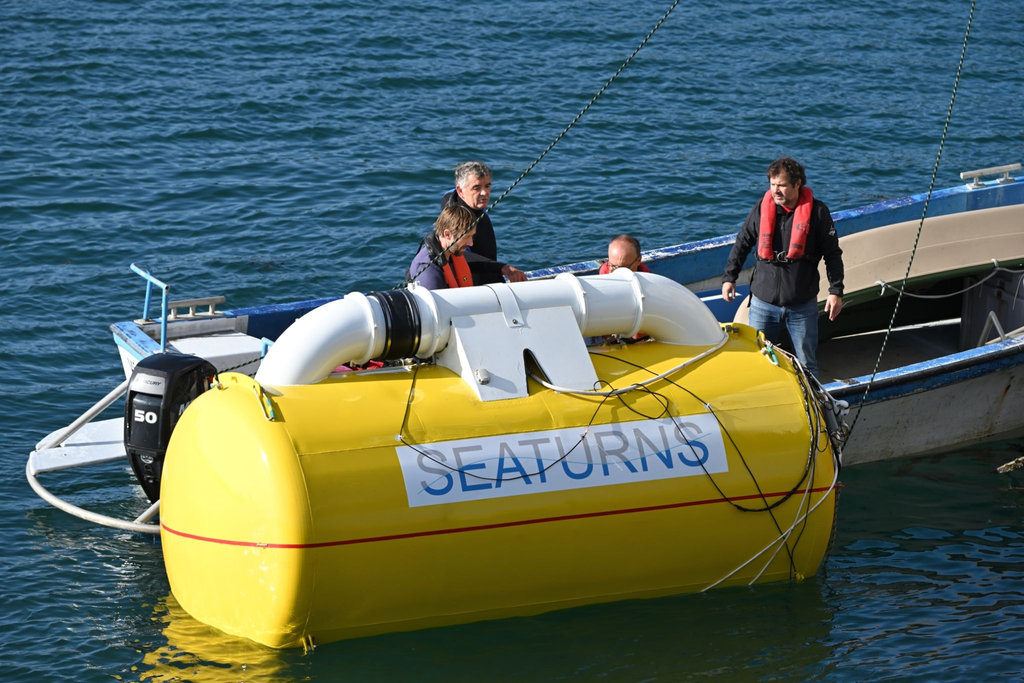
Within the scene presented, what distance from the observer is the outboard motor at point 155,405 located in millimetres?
7070

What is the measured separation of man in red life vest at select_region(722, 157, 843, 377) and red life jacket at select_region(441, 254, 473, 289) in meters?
1.76

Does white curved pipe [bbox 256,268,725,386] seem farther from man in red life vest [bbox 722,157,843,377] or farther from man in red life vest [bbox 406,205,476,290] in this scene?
man in red life vest [bbox 722,157,843,377]

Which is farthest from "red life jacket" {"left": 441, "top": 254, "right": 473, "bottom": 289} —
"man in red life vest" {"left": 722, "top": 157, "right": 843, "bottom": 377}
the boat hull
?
"man in red life vest" {"left": 722, "top": 157, "right": 843, "bottom": 377}

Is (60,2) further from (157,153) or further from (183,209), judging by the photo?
(183,209)

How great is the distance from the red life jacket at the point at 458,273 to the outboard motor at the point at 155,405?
61.4 inches

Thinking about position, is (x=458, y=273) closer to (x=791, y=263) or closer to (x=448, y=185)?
(x=791, y=263)

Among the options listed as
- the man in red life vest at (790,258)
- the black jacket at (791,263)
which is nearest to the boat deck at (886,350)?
the man in red life vest at (790,258)

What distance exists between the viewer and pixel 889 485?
336 inches

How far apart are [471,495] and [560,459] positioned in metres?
0.49

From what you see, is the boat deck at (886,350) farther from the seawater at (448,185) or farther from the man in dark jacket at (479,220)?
the man in dark jacket at (479,220)

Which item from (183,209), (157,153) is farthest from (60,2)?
(183,209)

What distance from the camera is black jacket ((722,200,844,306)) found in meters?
7.73

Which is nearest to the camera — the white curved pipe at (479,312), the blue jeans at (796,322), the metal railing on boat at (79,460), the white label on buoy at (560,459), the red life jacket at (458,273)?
the white label on buoy at (560,459)

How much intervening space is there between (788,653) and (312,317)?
3.04 meters
